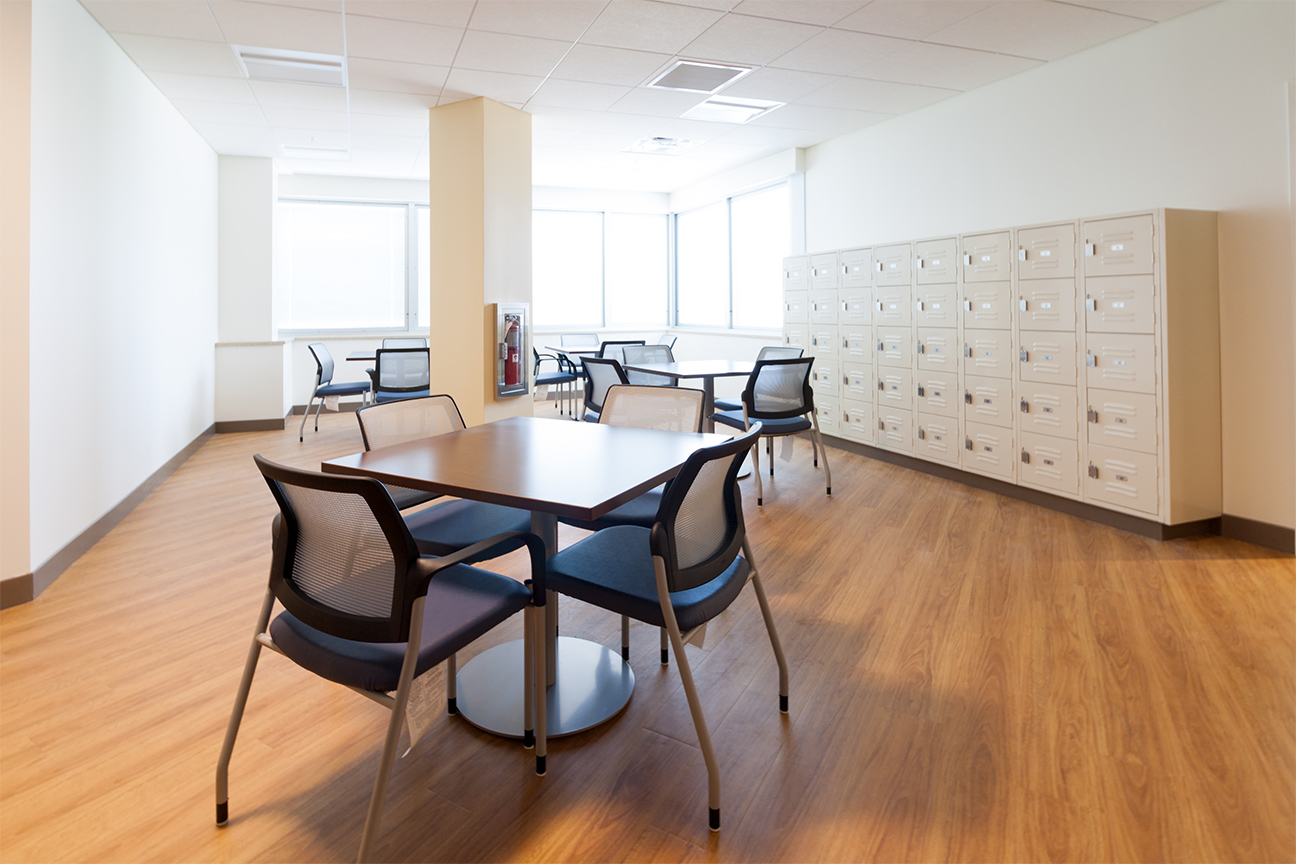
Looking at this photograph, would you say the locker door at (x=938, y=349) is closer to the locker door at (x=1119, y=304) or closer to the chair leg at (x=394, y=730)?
the locker door at (x=1119, y=304)

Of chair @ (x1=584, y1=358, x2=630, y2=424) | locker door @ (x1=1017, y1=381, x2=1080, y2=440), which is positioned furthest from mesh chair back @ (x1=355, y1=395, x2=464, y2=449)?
Answer: locker door @ (x1=1017, y1=381, x2=1080, y2=440)

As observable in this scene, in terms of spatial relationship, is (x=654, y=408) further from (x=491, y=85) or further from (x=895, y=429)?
(x=491, y=85)

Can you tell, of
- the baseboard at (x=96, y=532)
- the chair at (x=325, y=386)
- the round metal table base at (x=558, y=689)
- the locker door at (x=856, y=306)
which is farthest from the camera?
the chair at (x=325, y=386)

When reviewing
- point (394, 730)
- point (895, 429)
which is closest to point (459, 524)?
point (394, 730)

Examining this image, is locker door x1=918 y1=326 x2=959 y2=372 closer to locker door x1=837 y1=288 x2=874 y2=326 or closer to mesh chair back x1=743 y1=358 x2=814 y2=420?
locker door x1=837 y1=288 x2=874 y2=326

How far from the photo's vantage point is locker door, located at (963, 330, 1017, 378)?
4.54 metres

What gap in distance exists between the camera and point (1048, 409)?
4.28 m

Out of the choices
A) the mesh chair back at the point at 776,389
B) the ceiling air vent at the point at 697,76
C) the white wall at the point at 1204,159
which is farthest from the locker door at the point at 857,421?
the ceiling air vent at the point at 697,76

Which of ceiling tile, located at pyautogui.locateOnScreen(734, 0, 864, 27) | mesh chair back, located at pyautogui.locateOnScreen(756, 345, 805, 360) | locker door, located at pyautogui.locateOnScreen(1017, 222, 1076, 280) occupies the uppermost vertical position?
ceiling tile, located at pyautogui.locateOnScreen(734, 0, 864, 27)

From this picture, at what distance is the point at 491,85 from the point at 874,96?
9.02ft

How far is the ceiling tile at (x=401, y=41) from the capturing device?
4.00m

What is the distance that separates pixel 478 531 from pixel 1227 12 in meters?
4.41

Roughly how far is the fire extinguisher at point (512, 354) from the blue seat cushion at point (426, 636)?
3942 mm

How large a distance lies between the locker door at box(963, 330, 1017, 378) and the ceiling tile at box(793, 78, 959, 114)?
1805 millimetres
